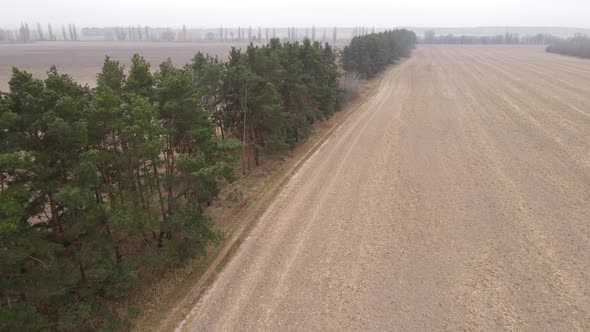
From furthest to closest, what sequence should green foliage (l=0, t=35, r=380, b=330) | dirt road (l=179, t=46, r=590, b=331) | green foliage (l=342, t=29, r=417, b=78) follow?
green foliage (l=342, t=29, r=417, b=78) < dirt road (l=179, t=46, r=590, b=331) < green foliage (l=0, t=35, r=380, b=330)

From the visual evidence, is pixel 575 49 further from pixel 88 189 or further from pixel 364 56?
pixel 88 189

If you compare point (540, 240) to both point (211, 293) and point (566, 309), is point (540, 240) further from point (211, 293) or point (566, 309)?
point (211, 293)

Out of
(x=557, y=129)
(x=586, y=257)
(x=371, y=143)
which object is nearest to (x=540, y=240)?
(x=586, y=257)

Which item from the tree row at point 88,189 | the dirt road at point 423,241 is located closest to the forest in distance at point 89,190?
the tree row at point 88,189

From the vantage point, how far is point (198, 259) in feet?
59.3

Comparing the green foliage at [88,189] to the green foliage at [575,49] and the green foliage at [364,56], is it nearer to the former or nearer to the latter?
the green foliage at [364,56]

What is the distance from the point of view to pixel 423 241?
18562 mm

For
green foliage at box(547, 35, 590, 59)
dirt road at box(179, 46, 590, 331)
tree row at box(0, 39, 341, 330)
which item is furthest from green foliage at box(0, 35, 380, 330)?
green foliage at box(547, 35, 590, 59)

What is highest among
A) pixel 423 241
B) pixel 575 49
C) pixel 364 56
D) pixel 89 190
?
pixel 575 49

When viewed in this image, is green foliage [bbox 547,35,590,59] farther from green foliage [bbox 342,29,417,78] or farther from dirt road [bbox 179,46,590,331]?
dirt road [bbox 179,46,590,331]

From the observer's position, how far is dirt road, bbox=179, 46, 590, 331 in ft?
46.3

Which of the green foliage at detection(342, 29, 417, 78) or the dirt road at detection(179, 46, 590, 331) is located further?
the green foliage at detection(342, 29, 417, 78)

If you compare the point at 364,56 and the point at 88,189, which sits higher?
the point at 364,56

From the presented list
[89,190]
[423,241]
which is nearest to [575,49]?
[423,241]
